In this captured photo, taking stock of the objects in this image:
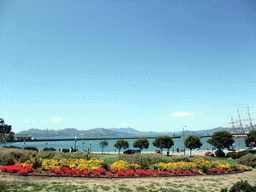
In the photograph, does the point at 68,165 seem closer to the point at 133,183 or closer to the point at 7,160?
the point at 7,160

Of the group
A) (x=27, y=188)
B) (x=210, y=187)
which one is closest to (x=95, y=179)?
(x=27, y=188)

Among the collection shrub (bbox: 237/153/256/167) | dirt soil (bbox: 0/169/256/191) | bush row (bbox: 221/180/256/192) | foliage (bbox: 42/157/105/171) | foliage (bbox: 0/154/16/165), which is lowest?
shrub (bbox: 237/153/256/167)

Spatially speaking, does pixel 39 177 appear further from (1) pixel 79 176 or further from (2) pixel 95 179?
(2) pixel 95 179

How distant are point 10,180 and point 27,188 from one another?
2.38 metres

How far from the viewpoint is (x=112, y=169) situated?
16500mm

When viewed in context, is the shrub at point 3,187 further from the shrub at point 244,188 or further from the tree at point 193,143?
the tree at point 193,143

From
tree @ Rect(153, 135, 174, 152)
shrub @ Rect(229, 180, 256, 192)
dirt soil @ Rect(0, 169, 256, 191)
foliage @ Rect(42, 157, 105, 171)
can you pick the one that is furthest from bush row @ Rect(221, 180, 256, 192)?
tree @ Rect(153, 135, 174, 152)

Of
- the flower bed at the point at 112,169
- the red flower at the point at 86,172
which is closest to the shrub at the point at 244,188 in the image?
the flower bed at the point at 112,169

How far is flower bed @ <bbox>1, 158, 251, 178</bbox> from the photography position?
14430 millimetres

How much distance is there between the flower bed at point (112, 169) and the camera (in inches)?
568

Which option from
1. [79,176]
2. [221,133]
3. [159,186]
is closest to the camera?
[159,186]

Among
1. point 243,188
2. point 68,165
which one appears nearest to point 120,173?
point 68,165

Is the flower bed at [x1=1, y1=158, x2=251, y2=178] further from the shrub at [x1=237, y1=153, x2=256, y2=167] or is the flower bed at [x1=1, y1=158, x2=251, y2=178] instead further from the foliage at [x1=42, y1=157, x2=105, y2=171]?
the shrub at [x1=237, y1=153, x2=256, y2=167]

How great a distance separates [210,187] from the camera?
40.9 feet
